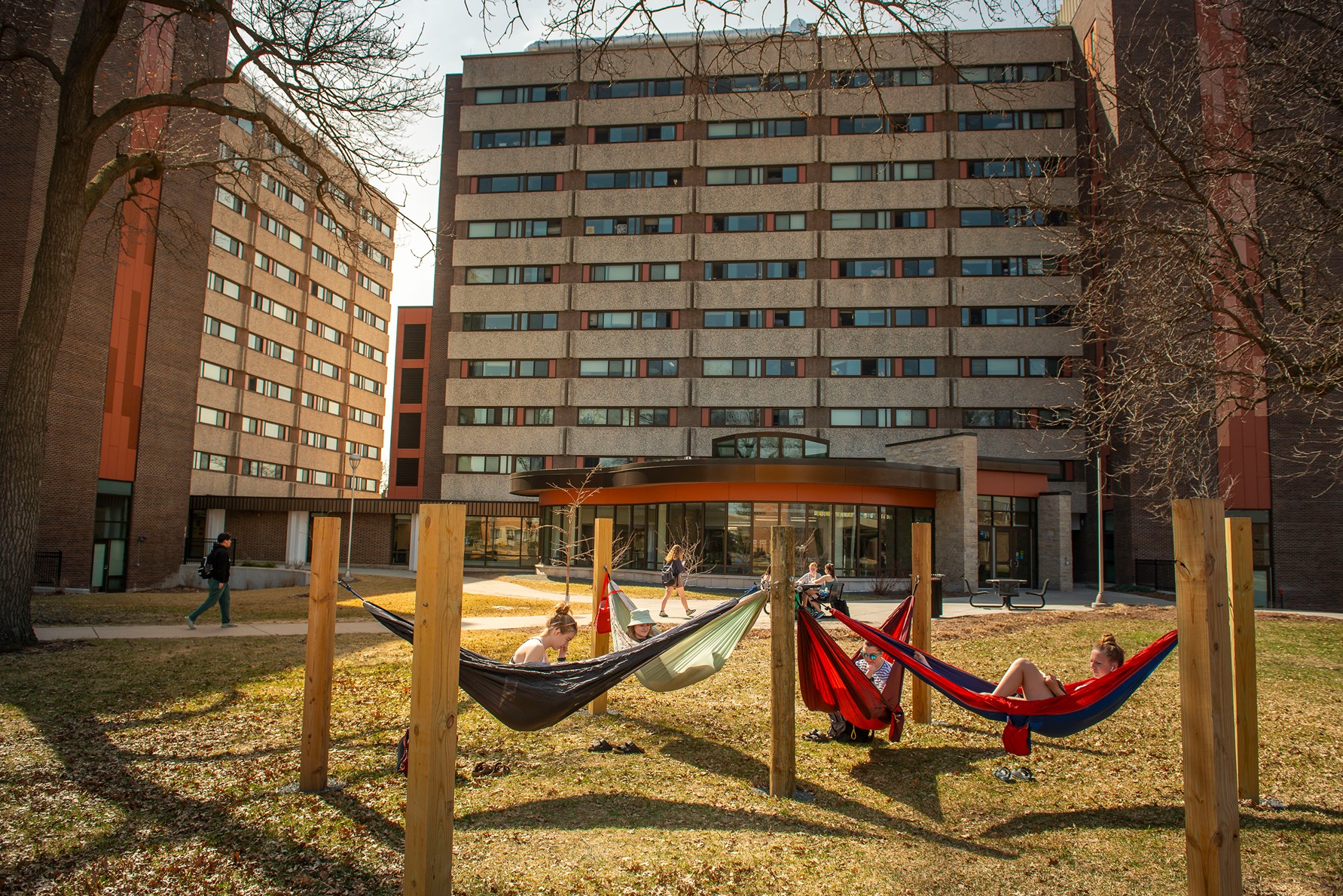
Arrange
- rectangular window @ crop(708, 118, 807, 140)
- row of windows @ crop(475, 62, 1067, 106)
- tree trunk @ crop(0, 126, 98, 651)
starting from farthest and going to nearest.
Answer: rectangular window @ crop(708, 118, 807, 140)
row of windows @ crop(475, 62, 1067, 106)
tree trunk @ crop(0, 126, 98, 651)

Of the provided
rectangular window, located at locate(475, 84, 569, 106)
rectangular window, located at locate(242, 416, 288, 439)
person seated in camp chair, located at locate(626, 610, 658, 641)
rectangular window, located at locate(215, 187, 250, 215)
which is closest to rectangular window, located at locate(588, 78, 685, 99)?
rectangular window, located at locate(475, 84, 569, 106)

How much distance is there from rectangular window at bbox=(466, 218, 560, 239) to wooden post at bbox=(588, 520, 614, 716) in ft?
109

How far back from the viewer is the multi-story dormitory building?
24062 mm

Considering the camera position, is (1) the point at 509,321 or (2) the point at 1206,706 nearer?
(2) the point at 1206,706

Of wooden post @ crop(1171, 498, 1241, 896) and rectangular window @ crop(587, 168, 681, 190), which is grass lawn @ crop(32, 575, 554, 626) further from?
rectangular window @ crop(587, 168, 681, 190)

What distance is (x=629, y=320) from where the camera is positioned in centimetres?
3809

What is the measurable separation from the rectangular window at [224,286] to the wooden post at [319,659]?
3736 centimetres

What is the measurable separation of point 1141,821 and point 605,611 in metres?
4.72

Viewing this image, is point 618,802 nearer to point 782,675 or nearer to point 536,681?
point 536,681

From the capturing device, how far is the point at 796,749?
22.5 ft

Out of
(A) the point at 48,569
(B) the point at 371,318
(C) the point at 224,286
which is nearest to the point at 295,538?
(C) the point at 224,286

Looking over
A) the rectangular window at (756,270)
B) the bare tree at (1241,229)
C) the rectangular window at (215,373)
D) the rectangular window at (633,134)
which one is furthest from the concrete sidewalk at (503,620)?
the rectangular window at (633,134)

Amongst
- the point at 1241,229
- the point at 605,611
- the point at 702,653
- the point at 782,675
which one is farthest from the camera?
the point at 1241,229

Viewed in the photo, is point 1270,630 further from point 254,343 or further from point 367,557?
point 254,343
